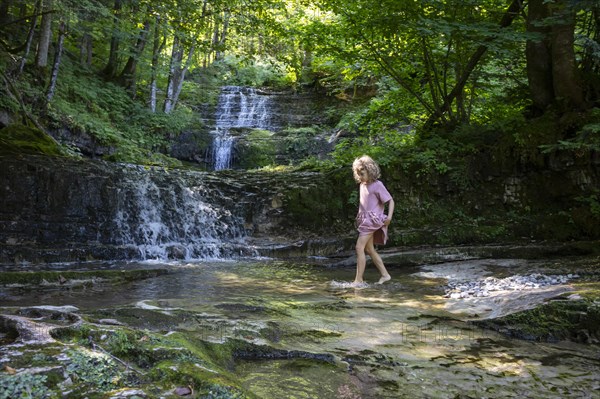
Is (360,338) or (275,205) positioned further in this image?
(275,205)

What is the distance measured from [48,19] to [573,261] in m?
16.0

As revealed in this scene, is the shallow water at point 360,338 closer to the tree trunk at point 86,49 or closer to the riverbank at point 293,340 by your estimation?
the riverbank at point 293,340

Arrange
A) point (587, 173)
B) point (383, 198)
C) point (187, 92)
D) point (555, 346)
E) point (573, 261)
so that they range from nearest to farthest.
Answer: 1. point (555, 346)
2. point (383, 198)
3. point (573, 261)
4. point (587, 173)
5. point (187, 92)

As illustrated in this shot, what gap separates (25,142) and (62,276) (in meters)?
5.63

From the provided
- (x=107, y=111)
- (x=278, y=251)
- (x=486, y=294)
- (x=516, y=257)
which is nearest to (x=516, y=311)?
(x=486, y=294)

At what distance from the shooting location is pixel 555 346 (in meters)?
3.68

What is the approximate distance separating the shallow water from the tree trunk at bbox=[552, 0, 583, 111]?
6408 mm

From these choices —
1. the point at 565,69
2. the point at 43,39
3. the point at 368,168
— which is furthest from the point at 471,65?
the point at 43,39

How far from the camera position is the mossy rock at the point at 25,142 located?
9586 mm

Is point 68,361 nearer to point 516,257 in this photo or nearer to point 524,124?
point 516,257

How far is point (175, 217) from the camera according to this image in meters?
11.2

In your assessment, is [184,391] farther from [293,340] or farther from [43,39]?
[43,39]

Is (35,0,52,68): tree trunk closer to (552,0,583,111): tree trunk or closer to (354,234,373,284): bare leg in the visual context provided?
(354,234,373,284): bare leg

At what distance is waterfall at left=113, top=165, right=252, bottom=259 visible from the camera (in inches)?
399
